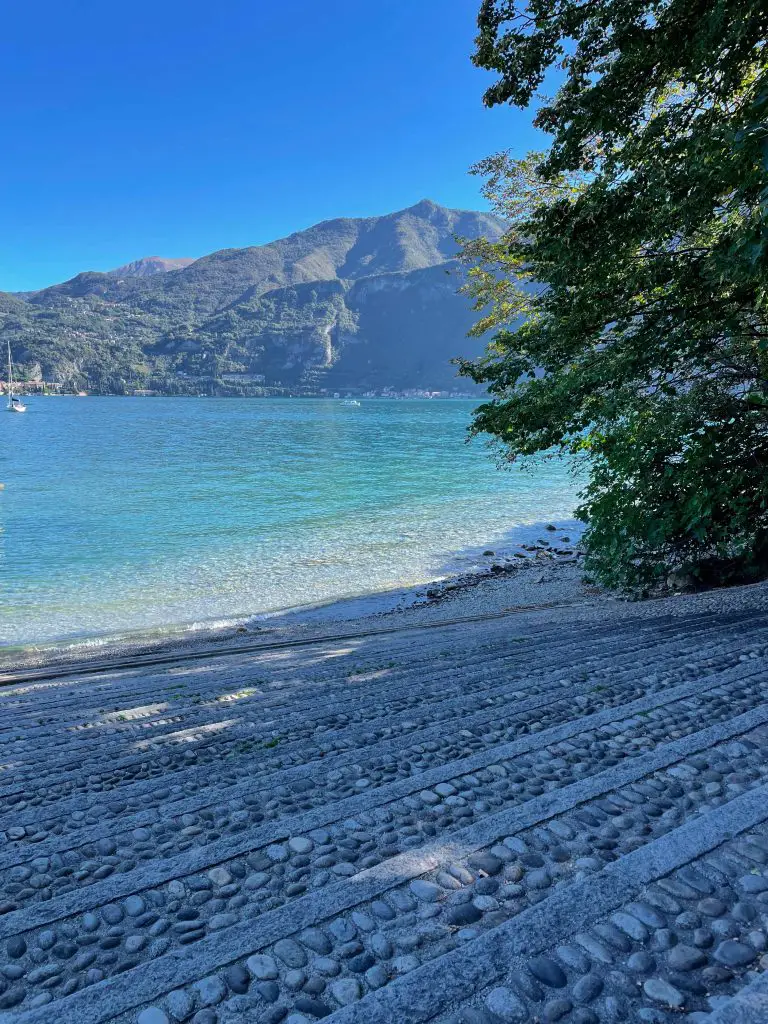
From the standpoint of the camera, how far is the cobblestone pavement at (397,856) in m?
2.01

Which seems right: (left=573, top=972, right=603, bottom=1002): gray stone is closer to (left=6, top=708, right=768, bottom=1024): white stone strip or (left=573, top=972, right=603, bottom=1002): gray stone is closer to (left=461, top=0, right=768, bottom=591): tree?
(left=6, top=708, right=768, bottom=1024): white stone strip

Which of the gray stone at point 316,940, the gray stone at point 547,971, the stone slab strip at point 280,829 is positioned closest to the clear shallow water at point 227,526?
the stone slab strip at point 280,829

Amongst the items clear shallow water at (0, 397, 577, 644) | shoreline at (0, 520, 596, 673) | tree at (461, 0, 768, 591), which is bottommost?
shoreline at (0, 520, 596, 673)

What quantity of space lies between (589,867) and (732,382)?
8.17 meters

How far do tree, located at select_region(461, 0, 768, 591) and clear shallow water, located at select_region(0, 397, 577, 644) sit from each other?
8.76 m

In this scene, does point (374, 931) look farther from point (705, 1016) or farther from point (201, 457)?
point (201, 457)

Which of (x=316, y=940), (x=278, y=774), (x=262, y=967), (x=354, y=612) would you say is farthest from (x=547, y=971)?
(x=354, y=612)

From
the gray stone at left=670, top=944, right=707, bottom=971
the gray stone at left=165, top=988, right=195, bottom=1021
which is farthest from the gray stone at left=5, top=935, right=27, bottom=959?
the gray stone at left=670, top=944, right=707, bottom=971

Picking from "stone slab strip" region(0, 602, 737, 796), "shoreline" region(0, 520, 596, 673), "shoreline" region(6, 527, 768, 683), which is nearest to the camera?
→ "stone slab strip" region(0, 602, 737, 796)

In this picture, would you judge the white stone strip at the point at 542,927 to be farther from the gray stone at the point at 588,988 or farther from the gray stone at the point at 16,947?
the gray stone at the point at 16,947

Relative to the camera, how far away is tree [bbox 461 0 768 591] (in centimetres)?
599

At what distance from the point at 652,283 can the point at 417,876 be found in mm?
7572

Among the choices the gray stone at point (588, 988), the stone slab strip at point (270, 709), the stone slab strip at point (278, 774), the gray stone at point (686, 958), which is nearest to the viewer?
the gray stone at point (588, 988)

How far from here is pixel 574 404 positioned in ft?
29.0
